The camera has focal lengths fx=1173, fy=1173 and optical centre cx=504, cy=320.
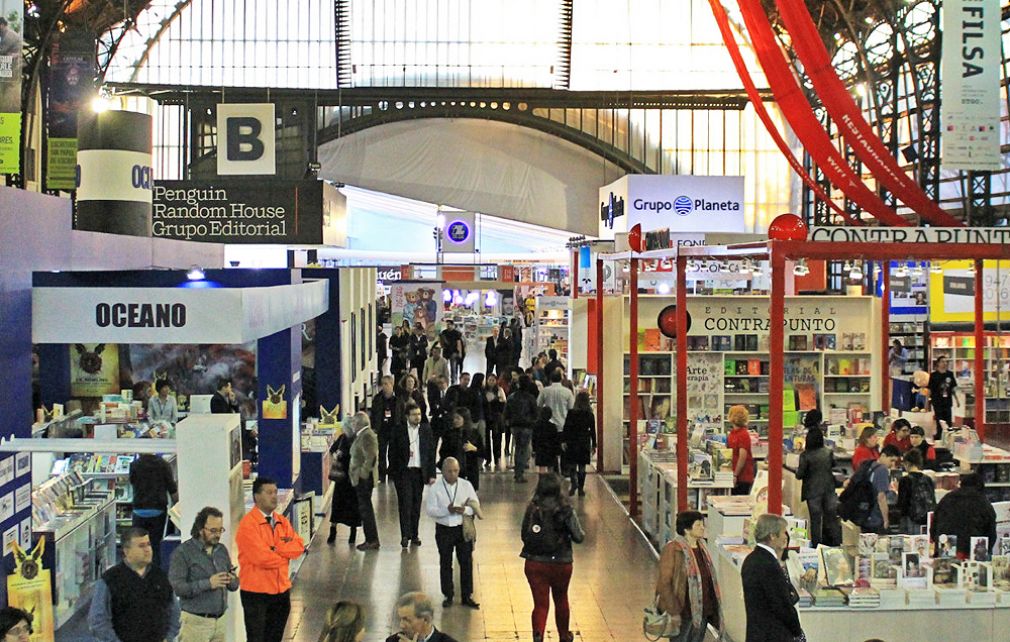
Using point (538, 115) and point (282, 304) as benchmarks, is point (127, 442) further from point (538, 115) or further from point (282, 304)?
point (538, 115)

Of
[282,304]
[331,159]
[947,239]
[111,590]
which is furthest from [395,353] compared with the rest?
[111,590]

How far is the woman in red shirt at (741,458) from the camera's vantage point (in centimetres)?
1014

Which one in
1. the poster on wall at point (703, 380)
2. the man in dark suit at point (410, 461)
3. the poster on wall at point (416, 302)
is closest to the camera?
the man in dark suit at point (410, 461)

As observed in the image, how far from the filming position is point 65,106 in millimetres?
19266

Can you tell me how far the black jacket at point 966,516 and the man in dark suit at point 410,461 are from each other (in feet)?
13.1

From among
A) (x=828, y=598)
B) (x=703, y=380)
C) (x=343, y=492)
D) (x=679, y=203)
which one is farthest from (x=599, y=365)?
(x=828, y=598)

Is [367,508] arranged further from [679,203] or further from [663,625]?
[679,203]

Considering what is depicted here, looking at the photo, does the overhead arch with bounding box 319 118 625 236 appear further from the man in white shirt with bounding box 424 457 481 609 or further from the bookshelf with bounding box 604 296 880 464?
the man in white shirt with bounding box 424 457 481 609

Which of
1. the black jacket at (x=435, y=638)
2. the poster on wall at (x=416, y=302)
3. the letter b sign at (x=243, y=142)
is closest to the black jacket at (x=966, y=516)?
the black jacket at (x=435, y=638)

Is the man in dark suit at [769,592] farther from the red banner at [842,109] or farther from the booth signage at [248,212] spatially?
the booth signage at [248,212]

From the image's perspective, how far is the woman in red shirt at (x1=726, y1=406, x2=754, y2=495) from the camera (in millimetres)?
10141

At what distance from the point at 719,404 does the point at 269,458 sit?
635 centimetres

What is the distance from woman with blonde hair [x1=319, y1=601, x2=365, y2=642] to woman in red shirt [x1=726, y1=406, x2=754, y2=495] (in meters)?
6.57

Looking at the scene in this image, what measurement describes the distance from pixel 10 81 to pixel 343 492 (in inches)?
175
